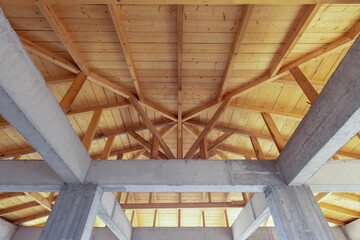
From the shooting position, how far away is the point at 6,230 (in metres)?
6.85

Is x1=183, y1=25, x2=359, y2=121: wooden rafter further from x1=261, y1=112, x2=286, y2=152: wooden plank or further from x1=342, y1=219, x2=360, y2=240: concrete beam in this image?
x1=342, y1=219, x2=360, y2=240: concrete beam

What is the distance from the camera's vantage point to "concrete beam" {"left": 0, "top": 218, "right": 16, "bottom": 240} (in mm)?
6664

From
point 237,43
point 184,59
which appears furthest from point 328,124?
point 184,59

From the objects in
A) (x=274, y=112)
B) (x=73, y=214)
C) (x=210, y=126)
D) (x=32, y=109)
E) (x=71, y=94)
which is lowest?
(x=73, y=214)

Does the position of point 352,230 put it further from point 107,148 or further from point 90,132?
point 90,132

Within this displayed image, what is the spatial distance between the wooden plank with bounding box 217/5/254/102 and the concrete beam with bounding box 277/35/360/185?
1271 millimetres

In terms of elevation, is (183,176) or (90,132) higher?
(90,132)

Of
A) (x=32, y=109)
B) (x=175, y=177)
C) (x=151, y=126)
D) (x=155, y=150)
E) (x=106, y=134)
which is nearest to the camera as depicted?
(x=32, y=109)

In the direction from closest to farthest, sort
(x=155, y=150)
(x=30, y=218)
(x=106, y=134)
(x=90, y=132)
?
(x=90, y=132) → (x=155, y=150) → (x=106, y=134) → (x=30, y=218)

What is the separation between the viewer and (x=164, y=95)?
4.45 metres

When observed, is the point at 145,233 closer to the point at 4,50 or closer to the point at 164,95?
the point at 164,95

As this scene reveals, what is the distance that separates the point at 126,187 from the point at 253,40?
292 centimetres

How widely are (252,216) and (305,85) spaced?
2816mm

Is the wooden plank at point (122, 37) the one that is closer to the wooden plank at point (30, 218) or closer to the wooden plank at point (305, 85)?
the wooden plank at point (305, 85)
